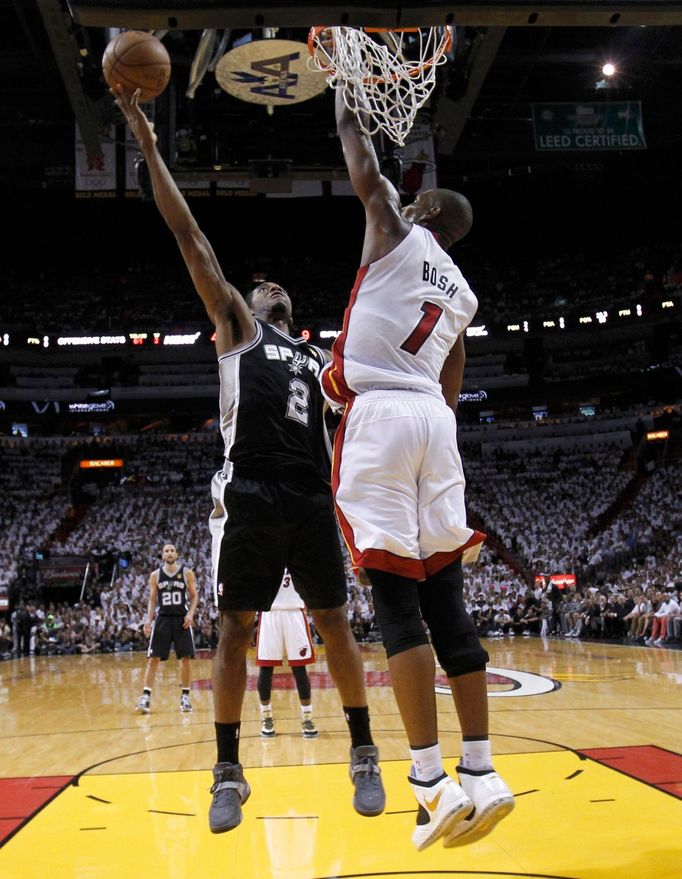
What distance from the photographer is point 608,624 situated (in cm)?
1847

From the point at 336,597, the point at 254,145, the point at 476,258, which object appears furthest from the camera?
the point at 476,258

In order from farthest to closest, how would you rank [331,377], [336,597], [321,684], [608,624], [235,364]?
[608,624] < [321,684] < [235,364] < [336,597] < [331,377]

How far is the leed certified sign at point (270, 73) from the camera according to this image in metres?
11.6

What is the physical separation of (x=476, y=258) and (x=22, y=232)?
20377 millimetres

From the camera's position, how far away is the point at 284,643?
7875 millimetres

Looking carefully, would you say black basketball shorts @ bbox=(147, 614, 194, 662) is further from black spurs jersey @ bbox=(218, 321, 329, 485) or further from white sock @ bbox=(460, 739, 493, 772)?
white sock @ bbox=(460, 739, 493, 772)

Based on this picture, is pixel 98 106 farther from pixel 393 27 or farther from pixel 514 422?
pixel 514 422

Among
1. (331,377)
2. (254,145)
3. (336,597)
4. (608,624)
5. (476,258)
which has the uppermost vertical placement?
(476,258)

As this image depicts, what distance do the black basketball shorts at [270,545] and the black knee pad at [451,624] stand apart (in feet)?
2.21

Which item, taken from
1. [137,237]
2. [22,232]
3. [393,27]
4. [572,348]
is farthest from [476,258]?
[393,27]

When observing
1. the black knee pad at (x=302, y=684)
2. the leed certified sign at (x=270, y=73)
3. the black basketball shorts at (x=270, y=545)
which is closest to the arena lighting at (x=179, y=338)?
the leed certified sign at (x=270, y=73)

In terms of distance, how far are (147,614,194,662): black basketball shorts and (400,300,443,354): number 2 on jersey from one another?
24.3 ft

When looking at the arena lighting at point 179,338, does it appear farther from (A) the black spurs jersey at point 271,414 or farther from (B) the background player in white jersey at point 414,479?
(B) the background player in white jersey at point 414,479

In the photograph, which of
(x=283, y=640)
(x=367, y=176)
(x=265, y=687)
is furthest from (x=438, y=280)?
(x=283, y=640)
